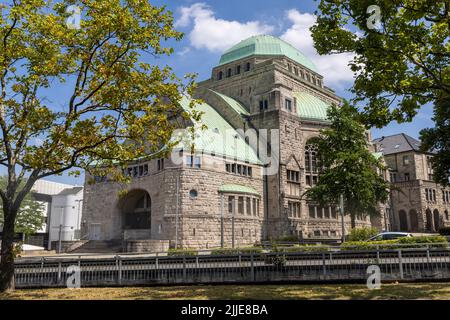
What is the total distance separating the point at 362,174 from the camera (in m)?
37.4

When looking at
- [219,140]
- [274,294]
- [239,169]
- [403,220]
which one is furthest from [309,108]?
[274,294]

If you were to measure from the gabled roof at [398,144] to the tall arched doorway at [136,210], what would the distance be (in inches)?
1763

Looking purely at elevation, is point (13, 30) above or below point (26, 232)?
above

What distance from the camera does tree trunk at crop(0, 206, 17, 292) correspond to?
15.4m

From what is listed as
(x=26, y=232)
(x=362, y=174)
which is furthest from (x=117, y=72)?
(x=26, y=232)

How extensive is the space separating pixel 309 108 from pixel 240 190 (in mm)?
18163

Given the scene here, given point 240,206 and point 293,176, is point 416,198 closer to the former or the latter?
point 293,176

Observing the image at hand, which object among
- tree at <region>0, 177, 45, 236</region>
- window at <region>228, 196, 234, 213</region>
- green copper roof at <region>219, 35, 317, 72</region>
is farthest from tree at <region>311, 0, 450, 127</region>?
tree at <region>0, 177, 45, 236</region>

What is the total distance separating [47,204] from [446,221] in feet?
240

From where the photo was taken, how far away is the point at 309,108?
54031 mm

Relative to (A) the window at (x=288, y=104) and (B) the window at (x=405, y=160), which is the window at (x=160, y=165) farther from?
(B) the window at (x=405, y=160)

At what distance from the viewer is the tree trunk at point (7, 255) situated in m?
15.4

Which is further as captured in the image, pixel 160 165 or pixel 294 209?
pixel 294 209
